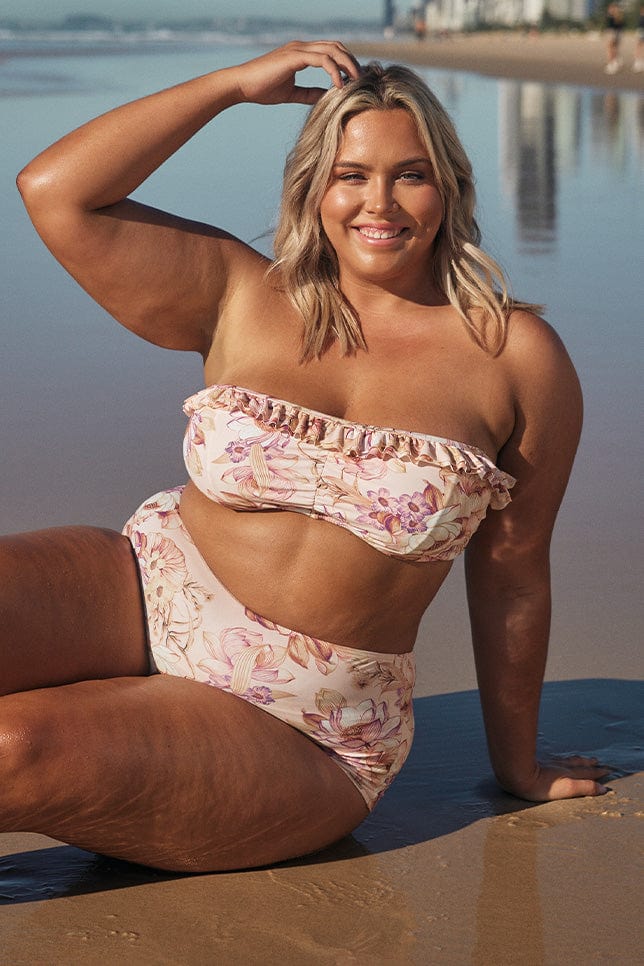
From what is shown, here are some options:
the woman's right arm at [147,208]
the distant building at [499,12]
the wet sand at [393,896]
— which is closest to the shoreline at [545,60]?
the distant building at [499,12]

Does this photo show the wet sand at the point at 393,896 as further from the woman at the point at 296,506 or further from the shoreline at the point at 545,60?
the shoreline at the point at 545,60

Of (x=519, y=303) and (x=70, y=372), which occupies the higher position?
(x=519, y=303)

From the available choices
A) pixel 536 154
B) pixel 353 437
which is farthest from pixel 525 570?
pixel 536 154

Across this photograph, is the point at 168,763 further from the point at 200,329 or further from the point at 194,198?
the point at 194,198

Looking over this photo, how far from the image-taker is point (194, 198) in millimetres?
11141

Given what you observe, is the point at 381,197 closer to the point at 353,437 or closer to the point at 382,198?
the point at 382,198

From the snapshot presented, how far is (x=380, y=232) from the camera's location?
118 inches

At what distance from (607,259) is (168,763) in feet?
23.8

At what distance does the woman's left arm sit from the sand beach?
9cm

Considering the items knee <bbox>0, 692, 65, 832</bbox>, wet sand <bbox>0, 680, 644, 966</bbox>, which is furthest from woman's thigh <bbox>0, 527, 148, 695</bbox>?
wet sand <bbox>0, 680, 644, 966</bbox>

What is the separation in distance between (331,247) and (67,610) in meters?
1.01

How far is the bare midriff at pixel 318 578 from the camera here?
2779 millimetres

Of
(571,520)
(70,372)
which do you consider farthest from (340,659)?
(70,372)

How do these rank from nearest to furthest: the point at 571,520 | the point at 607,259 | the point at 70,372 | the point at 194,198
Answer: the point at 571,520, the point at 70,372, the point at 607,259, the point at 194,198
